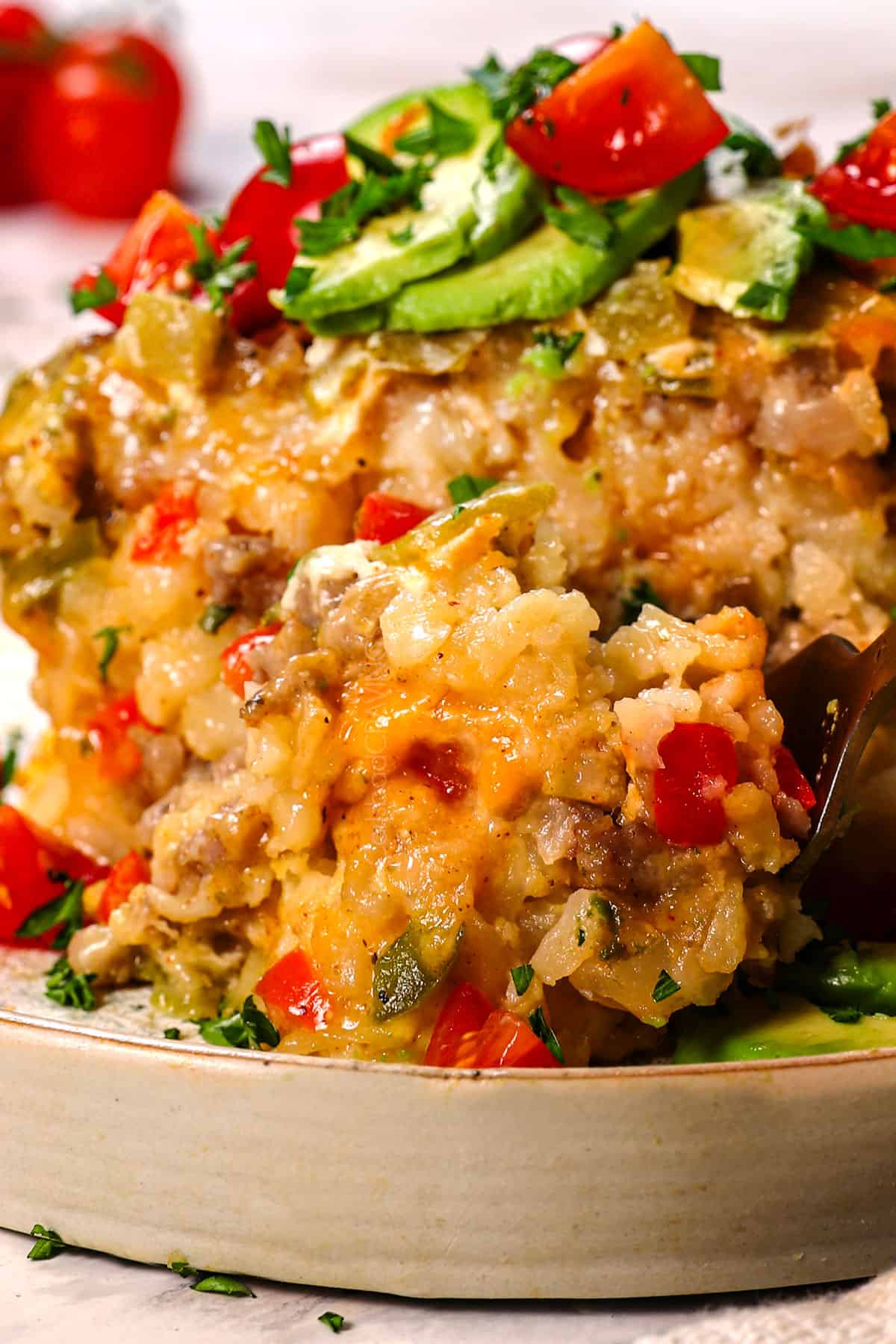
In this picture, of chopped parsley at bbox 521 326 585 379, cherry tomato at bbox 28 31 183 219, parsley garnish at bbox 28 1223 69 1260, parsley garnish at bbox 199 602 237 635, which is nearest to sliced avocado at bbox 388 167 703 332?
chopped parsley at bbox 521 326 585 379

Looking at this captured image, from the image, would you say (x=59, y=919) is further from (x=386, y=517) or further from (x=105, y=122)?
→ (x=105, y=122)

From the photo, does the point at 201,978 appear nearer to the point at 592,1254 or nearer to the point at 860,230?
the point at 592,1254

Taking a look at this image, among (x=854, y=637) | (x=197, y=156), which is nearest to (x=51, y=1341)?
(x=854, y=637)

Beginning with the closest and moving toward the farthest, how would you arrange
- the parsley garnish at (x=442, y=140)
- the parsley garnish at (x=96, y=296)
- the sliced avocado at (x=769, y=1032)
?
the sliced avocado at (x=769, y=1032), the parsley garnish at (x=442, y=140), the parsley garnish at (x=96, y=296)

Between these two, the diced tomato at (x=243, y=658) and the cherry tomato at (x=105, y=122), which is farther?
the cherry tomato at (x=105, y=122)

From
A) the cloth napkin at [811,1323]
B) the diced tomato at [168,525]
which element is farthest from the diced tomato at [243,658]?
the cloth napkin at [811,1323]

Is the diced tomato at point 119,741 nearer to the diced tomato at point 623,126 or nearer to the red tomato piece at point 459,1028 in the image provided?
the red tomato piece at point 459,1028
